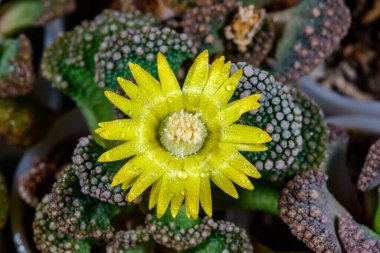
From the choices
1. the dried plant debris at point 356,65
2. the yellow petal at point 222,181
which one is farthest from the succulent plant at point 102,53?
the dried plant debris at point 356,65

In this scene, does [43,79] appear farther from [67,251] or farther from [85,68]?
[67,251]

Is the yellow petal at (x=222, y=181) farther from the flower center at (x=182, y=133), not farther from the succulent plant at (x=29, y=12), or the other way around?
the succulent plant at (x=29, y=12)

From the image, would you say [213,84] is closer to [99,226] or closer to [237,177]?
[237,177]

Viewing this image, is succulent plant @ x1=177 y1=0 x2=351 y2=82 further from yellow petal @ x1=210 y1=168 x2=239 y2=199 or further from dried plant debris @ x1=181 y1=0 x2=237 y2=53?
yellow petal @ x1=210 y1=168 x2=239 y2=199

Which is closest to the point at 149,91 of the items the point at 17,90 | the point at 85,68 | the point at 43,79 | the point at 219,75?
the point at 219,75

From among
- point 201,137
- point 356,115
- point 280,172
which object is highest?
point 201,137
